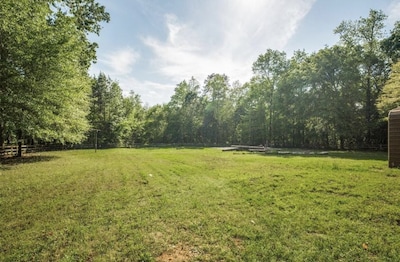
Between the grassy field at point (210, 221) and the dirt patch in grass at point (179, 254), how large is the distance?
17mm

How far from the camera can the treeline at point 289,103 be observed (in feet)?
93.1

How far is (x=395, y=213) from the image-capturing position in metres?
4.62

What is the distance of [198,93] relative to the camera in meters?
53.5

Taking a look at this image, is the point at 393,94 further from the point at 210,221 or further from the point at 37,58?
the point at 37,58

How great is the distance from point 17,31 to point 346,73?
34062 millimetres

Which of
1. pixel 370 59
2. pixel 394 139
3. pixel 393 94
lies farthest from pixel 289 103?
pixel 394 139

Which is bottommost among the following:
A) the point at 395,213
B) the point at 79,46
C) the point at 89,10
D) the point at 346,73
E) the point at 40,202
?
the point at 40,202

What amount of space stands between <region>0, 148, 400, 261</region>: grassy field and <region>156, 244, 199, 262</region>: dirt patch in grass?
0.02m

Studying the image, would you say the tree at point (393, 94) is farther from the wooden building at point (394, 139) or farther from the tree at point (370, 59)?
the wooden building at point (394, 139)

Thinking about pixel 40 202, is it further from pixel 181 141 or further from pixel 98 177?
pixel 181 141

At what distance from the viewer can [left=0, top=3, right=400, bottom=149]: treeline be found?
11.3 m

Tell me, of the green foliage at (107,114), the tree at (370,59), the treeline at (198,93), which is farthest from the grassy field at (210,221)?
the green foliage at (107,114)

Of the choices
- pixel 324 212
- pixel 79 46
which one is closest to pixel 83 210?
pixel 324 212

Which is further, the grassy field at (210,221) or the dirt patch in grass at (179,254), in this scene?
the grassy field at (210,221)
